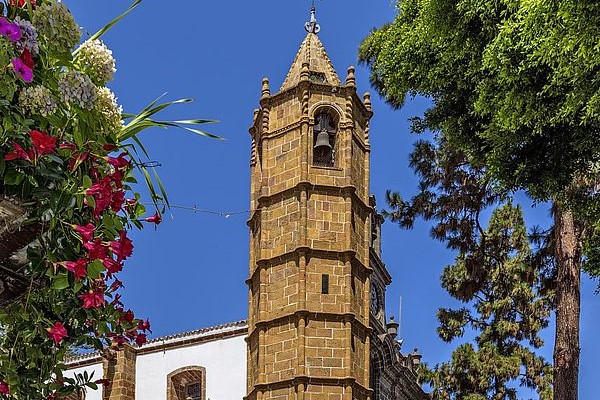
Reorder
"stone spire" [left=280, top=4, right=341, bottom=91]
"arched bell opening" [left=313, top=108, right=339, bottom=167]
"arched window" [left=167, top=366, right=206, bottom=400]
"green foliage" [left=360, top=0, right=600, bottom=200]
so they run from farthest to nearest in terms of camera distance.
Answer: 1. "arched window" [left=167, top=366, right=206, bottom=400]
2. "stone spire" [left=280, top=4, right=341, bottom=91]
3. "arched bell opening" [left=313, top=108, right=339, bottom=167]
4. "green foliage" [left=360, top=0, right=600, bottom=200]

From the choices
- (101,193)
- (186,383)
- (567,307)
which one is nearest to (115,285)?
(101,193)

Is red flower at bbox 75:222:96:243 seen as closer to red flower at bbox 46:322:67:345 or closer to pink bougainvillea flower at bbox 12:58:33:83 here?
red flower at bbox 46:322:67:345

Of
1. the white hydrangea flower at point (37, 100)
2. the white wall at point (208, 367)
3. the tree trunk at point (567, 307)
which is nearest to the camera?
the white hydrangea flower at point (37, 100)

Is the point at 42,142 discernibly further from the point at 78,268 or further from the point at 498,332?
the point at 498,332

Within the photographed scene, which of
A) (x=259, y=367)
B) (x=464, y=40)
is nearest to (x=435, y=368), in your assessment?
(x=259, y=367)

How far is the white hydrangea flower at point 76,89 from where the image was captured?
3.28m

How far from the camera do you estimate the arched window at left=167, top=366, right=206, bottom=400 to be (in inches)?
1037

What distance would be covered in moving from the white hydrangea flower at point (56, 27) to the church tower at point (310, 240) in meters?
18.0

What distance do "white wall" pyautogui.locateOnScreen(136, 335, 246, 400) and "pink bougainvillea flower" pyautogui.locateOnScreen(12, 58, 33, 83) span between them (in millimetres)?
22503

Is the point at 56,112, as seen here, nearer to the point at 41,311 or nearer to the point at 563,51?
the point at 41,311

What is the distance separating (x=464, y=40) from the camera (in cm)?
1034

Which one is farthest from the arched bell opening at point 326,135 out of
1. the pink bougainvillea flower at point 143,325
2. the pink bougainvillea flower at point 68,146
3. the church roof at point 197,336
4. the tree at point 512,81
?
the pink bougainvillea flower at point 68,146

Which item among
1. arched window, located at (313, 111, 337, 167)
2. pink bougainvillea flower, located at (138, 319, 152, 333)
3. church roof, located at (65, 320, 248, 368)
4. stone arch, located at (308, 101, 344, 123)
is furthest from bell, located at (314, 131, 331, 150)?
pink bougainvillea flower, located at (138, 319, 152, 333)

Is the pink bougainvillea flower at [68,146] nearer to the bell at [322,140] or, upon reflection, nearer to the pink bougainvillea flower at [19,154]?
the pink bougainvillea flower at [19,154]
